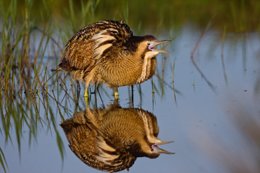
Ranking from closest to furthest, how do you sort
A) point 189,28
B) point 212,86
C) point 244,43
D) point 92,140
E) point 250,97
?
point 92,140
point 250,97
point 212,86
point 244,43
point 189,28

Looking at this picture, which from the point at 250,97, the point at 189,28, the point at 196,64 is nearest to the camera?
the point at 250,97

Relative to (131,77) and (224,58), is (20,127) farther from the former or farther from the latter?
(224,58)

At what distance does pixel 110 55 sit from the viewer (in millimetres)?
8469

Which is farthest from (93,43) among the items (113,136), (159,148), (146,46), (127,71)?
(159,148)

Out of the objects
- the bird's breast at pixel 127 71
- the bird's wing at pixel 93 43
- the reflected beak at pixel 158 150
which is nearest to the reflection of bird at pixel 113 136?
the reflected beak at pixel 158 150

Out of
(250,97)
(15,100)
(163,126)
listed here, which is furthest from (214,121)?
(15,100)

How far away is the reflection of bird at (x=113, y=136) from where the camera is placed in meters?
6.46

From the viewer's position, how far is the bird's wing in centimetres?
855

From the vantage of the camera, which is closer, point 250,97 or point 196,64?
point 250,97

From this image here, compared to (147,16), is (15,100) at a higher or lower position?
lower

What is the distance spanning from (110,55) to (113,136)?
5.12 feet

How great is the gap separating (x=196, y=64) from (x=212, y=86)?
133 cm

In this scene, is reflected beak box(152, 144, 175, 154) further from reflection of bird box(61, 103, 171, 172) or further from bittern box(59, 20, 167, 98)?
bittern box(59, 20, 167, 98)

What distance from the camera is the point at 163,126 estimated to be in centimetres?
729
